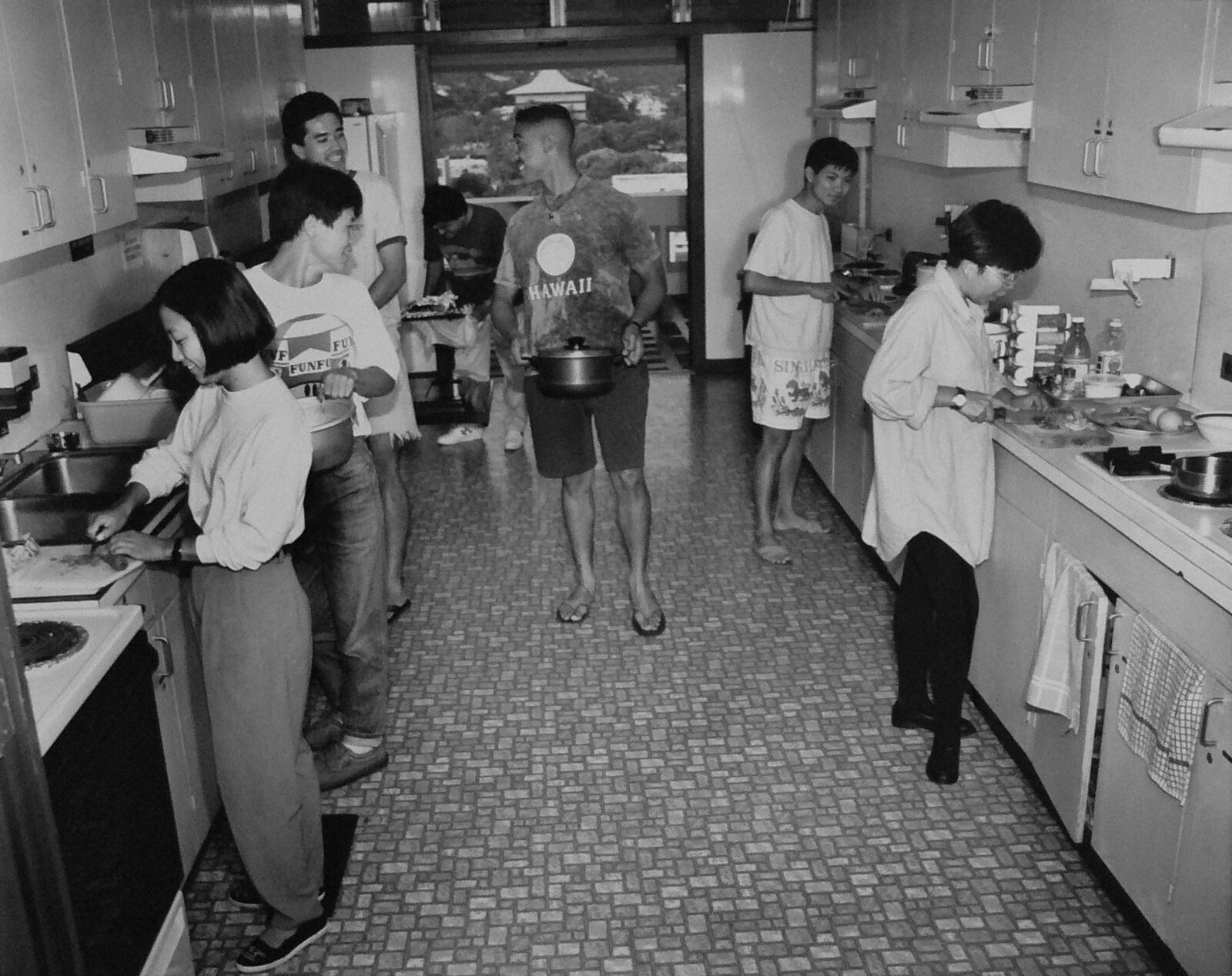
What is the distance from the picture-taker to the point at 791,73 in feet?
24.1

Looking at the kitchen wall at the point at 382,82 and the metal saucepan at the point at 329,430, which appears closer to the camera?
the metal saucepan at the point at 329,430

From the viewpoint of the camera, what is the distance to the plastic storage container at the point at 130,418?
3.22 m

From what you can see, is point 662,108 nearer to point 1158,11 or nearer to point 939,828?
point 1158,11

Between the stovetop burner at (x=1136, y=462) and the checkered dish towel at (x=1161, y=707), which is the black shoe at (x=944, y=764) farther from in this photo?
the stovetop burner at (x=1136, y=462)

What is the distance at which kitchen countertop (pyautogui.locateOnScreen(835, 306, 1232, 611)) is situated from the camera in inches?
88.4

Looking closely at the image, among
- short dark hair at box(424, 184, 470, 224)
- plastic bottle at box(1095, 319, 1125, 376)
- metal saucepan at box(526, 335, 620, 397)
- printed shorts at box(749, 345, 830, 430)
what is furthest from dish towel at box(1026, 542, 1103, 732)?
short dark hair at box(424, 184, 470, 224)

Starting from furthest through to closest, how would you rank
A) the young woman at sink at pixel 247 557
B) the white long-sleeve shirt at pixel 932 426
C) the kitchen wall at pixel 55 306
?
the kitchen wall at pixel 55 306
the white long-sleeve shirt at pixel 932 426
the young woman at sink at pixel 247 557

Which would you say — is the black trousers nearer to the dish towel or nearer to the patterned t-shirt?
the dish towel

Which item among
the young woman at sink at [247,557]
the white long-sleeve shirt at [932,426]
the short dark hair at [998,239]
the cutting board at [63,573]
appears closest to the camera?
the young woman at sink at [247,557]

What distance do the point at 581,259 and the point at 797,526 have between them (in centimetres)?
172

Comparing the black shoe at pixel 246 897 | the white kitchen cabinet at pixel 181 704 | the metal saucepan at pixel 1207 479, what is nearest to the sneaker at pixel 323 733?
the white kitchen cabinet at pixel 181 704

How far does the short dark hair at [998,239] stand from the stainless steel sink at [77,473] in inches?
85.8

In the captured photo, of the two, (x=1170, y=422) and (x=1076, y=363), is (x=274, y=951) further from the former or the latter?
(x=1076, y=363)

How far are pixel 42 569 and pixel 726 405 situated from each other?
4973 mm
